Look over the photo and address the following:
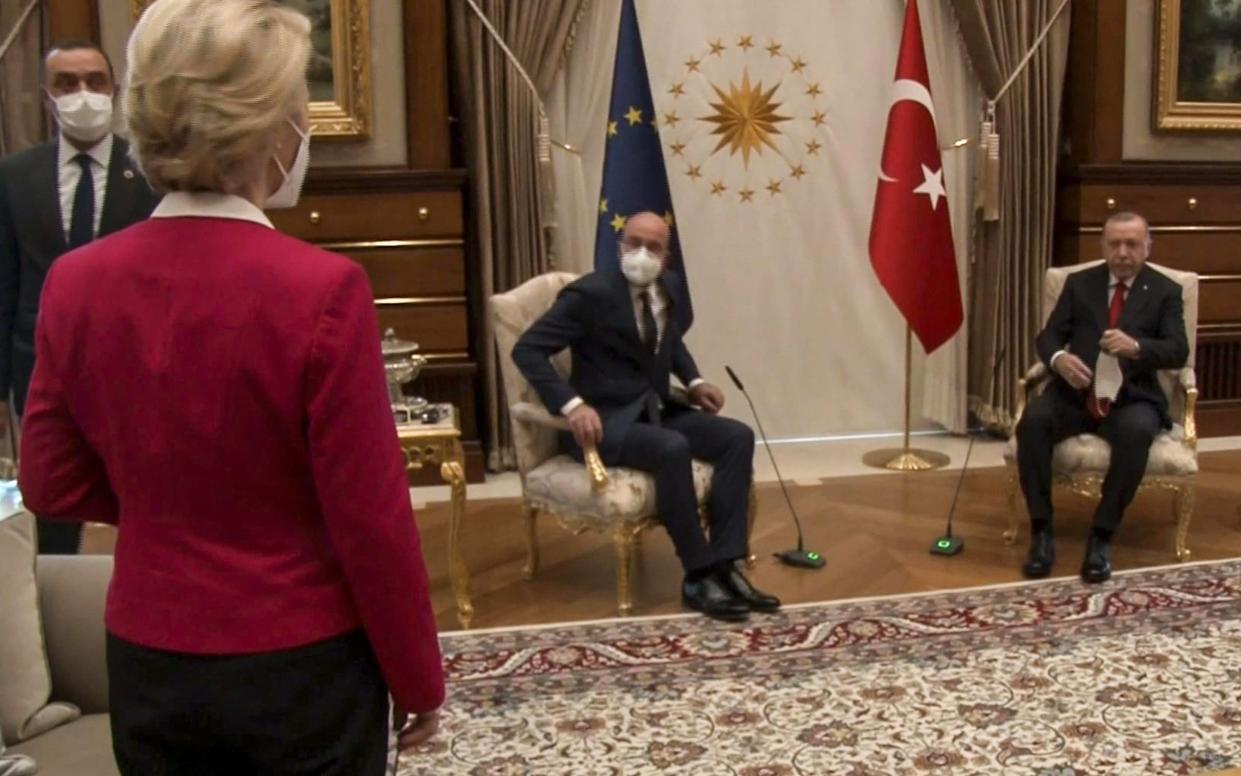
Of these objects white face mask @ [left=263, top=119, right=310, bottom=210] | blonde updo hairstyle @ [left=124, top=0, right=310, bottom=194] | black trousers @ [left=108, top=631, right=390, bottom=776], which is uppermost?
blonde updo hairstyle @ [left=124, top=0, right=310, bottom=194]

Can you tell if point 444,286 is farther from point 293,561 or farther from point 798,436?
point 293,561

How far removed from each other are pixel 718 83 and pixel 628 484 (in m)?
2.62

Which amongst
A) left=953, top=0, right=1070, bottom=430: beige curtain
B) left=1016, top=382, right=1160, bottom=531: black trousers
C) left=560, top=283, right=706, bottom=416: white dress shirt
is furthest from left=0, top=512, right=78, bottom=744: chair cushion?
left=953, top=0, right=1070, bottom=430: beige curtain

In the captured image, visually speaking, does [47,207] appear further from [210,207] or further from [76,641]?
[210,207]

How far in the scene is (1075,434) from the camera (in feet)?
13.2

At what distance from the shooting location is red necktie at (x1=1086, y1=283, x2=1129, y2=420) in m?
3.97

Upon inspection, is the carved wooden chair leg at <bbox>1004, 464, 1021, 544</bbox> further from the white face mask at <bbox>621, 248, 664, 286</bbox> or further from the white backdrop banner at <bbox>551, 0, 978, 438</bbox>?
the white backdrop banner at <bbox>551, 0, 978, 438</bbox>

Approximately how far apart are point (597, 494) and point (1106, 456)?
165 cm

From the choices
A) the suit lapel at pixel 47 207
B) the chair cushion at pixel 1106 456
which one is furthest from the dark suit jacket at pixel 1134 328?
the suit lapel at pixel 47 207

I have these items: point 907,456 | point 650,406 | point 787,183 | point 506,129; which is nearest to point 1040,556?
point 650,406

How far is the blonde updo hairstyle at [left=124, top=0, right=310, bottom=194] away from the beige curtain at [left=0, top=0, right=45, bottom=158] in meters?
4.22

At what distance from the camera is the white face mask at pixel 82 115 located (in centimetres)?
293

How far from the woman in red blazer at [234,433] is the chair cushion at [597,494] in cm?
227

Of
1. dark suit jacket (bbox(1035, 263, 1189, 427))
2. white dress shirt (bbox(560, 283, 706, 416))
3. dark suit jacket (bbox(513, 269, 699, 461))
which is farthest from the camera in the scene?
dark suit jacket (bbox(1035, 263, 1189, 427))
